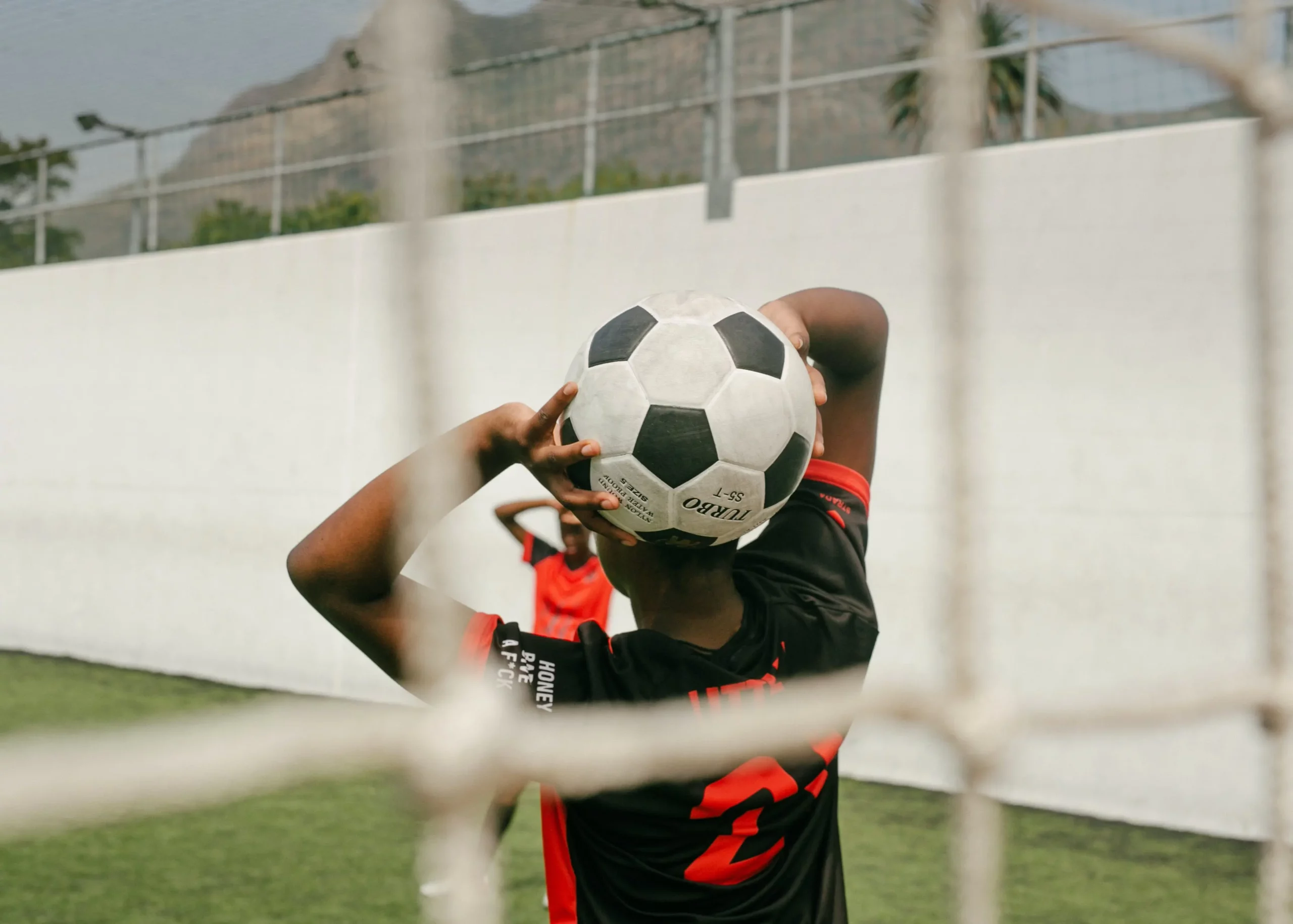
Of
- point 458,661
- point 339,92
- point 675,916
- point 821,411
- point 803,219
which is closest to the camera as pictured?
point 458,661

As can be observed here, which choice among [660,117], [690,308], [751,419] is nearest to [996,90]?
[660,117]

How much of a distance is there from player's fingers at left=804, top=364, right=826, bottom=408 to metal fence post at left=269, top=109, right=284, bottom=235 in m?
6.44

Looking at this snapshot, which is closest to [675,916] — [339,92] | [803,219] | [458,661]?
[458,661]

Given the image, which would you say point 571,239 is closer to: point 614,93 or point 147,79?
point 614,93

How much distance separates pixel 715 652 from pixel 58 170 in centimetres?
850

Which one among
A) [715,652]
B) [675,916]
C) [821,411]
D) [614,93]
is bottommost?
[675,916]

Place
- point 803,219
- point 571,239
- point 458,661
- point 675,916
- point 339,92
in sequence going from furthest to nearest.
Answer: point 339,92 < point 571,239 < point 803,219 < point 675,916 < point 458,661

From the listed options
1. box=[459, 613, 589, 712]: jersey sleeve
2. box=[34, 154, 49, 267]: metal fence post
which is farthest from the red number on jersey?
box=[34, 154, 49, 267]: metal fence post

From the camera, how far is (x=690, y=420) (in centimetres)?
119

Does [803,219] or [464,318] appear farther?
[464,318]

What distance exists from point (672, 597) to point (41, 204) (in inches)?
339

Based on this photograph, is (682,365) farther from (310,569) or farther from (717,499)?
(310,569)

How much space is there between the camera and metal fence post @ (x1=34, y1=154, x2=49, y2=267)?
27.4 ft

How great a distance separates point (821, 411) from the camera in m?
1.67
